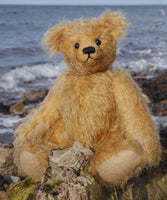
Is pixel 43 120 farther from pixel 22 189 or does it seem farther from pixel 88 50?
pixel 88 50

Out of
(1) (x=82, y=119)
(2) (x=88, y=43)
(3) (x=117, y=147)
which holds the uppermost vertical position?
(2) (x=88, y=43)

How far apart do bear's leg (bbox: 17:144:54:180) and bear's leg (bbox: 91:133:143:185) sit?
14.0 inches

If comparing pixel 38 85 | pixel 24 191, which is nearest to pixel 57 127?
pixel 24 191

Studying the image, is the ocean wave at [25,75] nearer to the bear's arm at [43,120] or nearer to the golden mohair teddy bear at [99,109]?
the bear's arm at [43,120]

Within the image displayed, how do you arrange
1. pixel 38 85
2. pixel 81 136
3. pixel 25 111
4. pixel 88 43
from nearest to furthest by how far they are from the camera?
pixel 88 43
pixel 81 136
pixel 25 111
pixel 38 85

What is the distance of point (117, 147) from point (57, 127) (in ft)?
1.73

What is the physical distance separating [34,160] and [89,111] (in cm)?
52

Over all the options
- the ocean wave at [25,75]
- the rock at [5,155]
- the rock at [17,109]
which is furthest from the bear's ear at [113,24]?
the ocean wave at [25,75]

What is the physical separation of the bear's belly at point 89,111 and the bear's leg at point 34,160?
0.88 ft

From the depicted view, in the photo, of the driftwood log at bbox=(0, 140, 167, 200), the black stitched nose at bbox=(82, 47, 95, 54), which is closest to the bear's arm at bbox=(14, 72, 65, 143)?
the driftwood log at bbox=(0, 140, 167, 200)

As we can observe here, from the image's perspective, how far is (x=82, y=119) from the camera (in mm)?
1877

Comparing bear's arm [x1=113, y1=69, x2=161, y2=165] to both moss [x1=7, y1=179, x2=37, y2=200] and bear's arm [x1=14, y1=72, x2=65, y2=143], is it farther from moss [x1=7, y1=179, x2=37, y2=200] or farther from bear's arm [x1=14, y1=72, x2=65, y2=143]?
moss [x1=7, y1=179, x2=37, y2=200]

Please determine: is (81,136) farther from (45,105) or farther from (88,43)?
(88,43)

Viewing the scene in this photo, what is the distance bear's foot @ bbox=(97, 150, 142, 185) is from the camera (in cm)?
173
